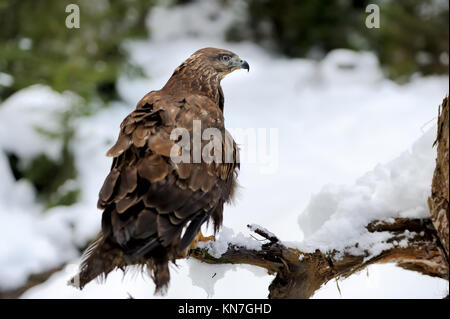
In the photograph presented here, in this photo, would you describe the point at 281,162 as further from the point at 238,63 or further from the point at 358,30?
the point at 358,30

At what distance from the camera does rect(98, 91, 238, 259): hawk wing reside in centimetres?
208

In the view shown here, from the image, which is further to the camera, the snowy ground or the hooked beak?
the hooked beak

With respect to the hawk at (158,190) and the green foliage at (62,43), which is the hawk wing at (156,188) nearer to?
the hawk at (158,190)

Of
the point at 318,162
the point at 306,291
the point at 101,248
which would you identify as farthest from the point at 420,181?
the point at 318,162

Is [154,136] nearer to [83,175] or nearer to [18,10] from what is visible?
[83,175]

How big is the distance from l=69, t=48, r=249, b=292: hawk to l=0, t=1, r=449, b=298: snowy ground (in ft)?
1.35

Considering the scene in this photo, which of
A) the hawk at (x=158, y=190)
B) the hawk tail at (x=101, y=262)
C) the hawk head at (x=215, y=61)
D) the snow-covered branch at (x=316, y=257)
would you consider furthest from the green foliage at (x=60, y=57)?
the hawk tail at (x=101, y=262)

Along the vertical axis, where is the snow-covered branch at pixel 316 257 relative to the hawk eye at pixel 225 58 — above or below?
below

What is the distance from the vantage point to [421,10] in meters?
8.61

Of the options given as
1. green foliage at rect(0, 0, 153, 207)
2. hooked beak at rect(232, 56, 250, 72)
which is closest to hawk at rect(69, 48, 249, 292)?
hooked beak at rect(232, 56, 250, 72)

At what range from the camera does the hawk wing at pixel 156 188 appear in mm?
2076

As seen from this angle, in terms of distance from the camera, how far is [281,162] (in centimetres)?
726

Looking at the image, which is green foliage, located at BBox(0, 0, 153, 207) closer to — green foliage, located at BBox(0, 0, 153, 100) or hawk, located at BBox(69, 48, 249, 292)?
green foliage, located at BBox(0, 0, 153, 100)

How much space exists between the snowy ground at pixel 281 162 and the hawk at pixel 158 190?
411mm
